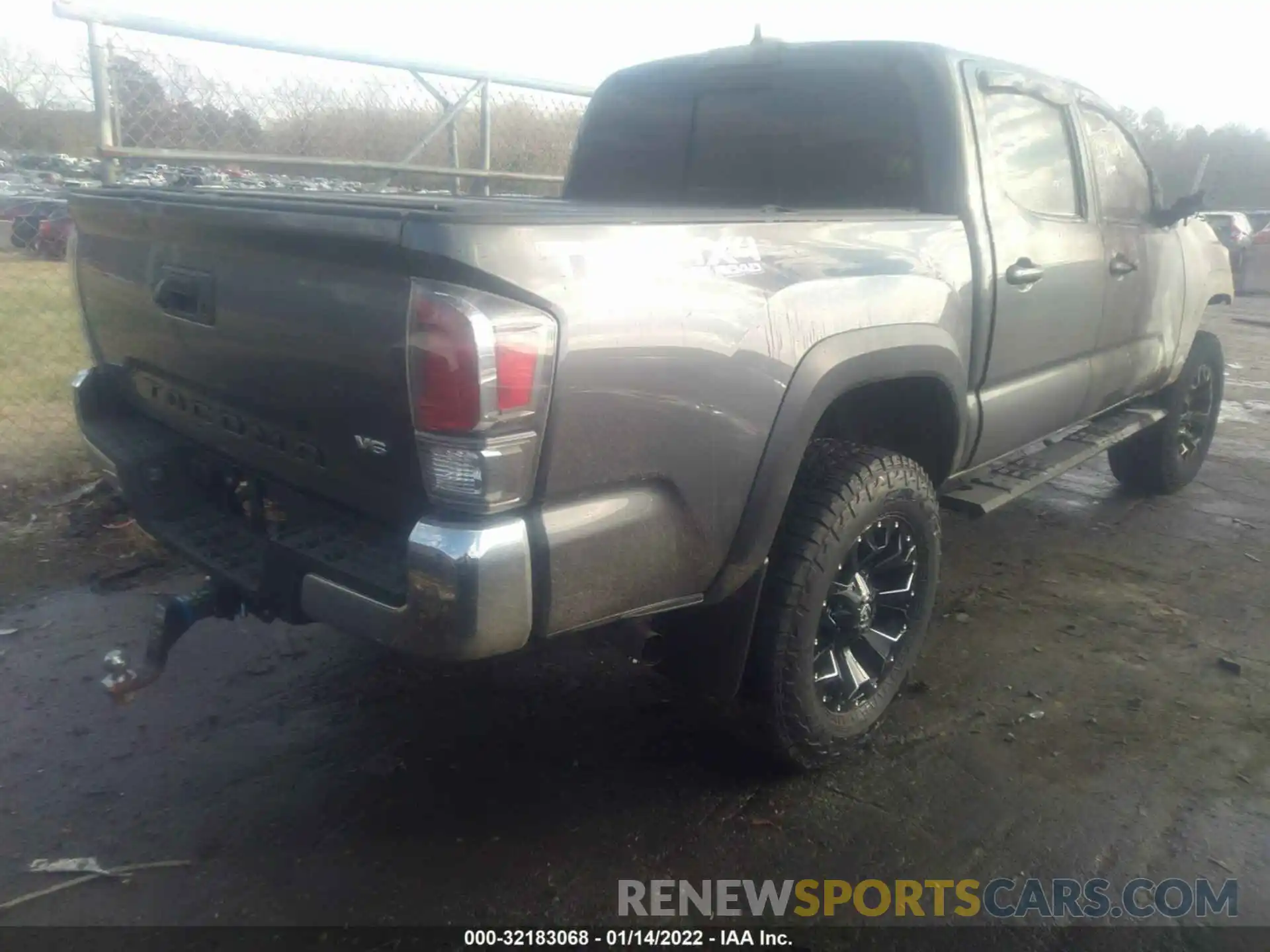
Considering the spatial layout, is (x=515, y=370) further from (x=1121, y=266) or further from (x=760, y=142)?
(x=1121, y=266)

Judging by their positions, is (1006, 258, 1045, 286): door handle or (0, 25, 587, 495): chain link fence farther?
(0, 25, 587, 495): chain link fence

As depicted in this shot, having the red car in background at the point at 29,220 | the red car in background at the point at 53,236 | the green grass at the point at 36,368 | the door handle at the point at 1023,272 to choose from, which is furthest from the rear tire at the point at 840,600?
the red car in background at the point at 53,236

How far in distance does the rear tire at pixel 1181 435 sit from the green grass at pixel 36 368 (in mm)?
5178

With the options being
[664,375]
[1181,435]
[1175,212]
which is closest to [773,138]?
[664,375]

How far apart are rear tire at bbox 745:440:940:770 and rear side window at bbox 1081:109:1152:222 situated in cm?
196

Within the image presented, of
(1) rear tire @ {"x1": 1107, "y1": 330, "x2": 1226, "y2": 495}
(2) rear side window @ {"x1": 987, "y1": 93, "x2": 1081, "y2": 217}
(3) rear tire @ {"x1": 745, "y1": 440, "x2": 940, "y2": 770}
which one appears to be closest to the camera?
(3) rear tire @ {"x1": 745, "y1": 440, "x2": 940, "y2": 770}

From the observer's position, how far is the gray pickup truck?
191cm

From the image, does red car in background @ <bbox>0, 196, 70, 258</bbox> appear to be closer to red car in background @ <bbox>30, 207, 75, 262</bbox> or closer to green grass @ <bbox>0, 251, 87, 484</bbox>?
red car in background @ <bbox>30, 207, 75, 262</bbox>

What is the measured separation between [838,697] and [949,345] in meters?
1.11

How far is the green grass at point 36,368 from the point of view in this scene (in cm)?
500

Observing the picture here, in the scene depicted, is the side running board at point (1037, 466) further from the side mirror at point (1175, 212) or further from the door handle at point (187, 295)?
the door handle at point (187, 295)

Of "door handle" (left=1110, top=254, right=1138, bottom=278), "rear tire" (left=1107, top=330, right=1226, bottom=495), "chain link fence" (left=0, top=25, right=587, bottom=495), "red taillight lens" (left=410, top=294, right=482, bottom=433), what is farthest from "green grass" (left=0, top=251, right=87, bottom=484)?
"rear tire" (left=1107, top=330, right=1226, bottom=495)

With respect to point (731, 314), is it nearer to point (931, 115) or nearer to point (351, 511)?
point (351, 511)

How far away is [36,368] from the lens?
6.46m
